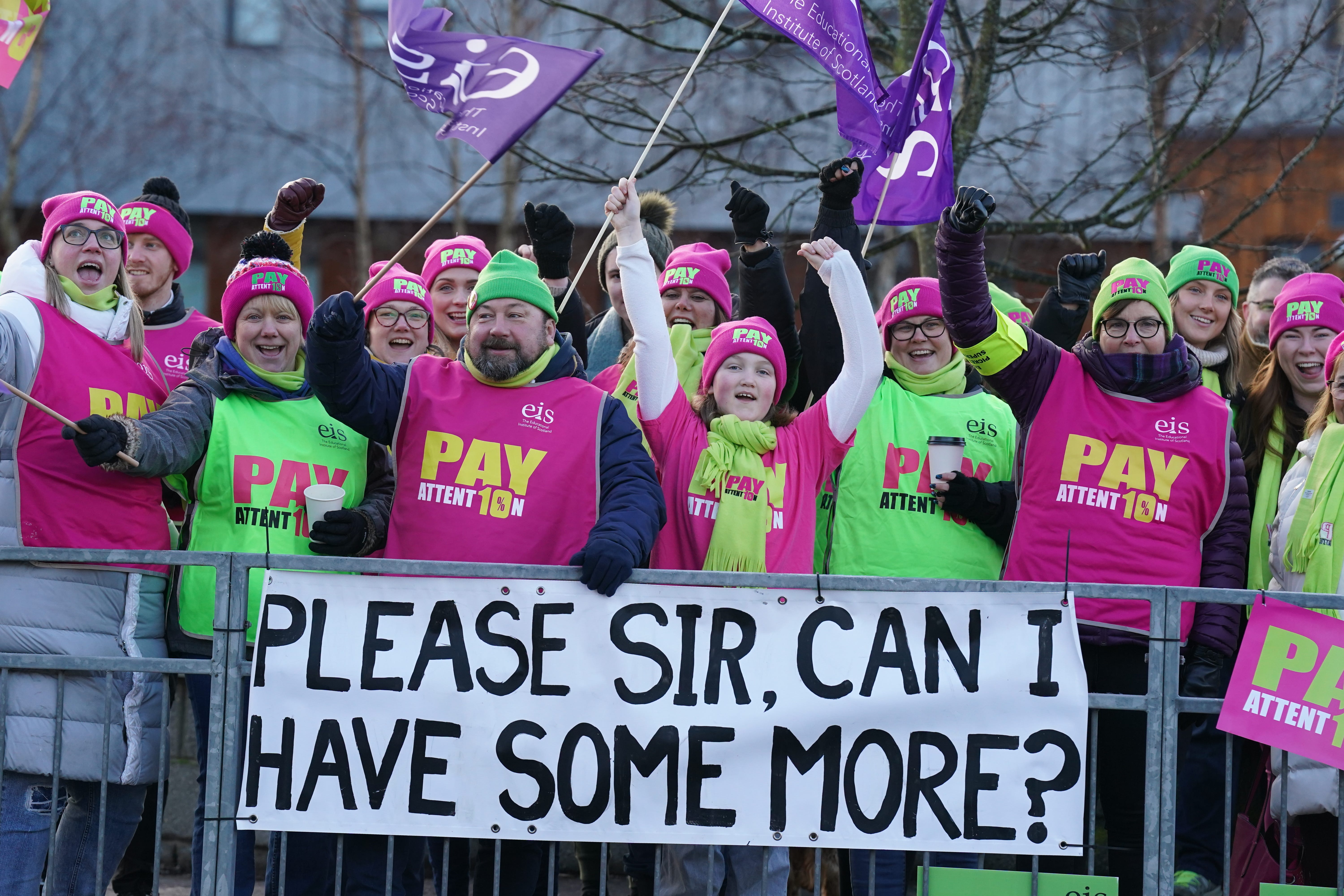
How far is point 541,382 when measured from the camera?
14.9ft

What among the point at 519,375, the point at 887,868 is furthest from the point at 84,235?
the point at 887,868

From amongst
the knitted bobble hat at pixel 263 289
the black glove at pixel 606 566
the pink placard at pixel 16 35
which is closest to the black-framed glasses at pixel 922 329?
the black glove at pixel 606 566

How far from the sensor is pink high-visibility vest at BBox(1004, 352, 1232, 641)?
4.61m

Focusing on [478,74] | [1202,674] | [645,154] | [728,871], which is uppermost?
[478,74]

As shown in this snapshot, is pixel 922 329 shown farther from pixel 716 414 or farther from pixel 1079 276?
pixel 716 414

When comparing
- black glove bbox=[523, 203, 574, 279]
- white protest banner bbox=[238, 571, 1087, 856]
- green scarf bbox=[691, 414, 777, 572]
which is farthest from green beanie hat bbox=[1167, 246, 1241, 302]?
black glove bbox=[523, 203, 574, 279]

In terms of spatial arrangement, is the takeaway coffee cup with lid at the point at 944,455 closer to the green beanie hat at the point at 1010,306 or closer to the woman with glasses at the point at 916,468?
the woman with glasses at the point at 916,468

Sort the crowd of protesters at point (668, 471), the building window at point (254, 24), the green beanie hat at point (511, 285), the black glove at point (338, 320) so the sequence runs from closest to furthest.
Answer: the black glove at point (338, 320) < the crowd of protesters at point (668, 471) < the green beanie hat at point (511, 285) < the building window at point (254, 24)

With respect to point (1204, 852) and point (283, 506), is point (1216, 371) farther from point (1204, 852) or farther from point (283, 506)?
point (283, 506)

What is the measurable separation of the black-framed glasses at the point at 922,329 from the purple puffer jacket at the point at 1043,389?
25 centimetres

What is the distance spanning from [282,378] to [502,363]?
0.77m

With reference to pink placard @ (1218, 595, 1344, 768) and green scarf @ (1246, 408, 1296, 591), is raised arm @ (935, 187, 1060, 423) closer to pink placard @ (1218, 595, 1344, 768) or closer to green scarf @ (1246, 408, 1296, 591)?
green scarf @ (1246, 408, 1296, 591)

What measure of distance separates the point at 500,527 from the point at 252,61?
1754cm

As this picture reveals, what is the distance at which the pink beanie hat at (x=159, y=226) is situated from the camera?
18.3 ft
